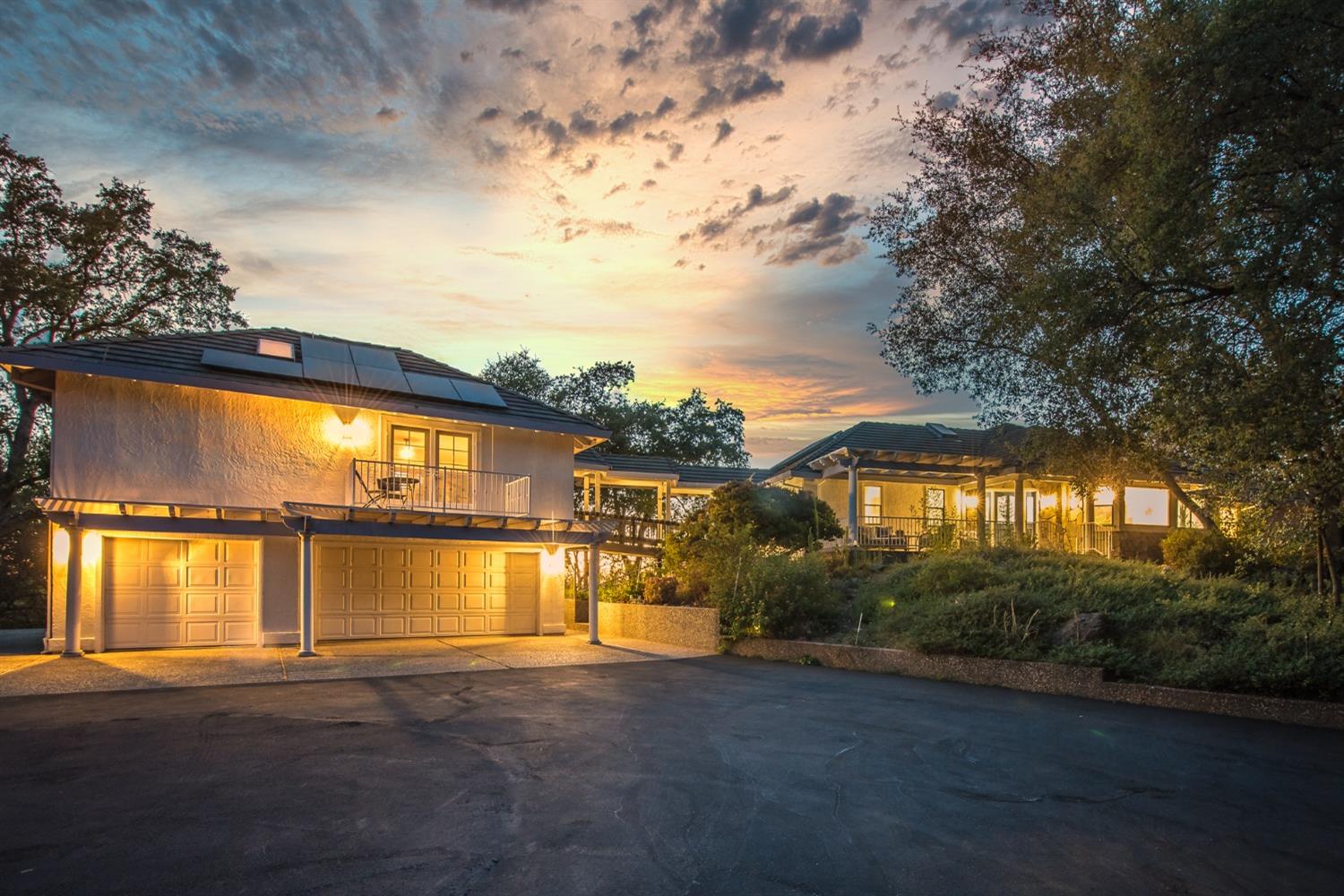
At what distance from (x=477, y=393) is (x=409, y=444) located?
191cm

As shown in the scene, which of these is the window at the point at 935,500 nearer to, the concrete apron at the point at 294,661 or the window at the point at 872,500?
the window at the point at 872,500

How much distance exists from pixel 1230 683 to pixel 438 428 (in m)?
14.8

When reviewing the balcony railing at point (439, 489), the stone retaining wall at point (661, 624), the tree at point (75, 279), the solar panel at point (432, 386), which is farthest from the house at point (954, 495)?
the tree at point (75, 279)

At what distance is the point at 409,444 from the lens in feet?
59.8

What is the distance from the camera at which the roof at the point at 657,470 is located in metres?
25.5

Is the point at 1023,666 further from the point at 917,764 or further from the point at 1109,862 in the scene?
the point at 1109,862

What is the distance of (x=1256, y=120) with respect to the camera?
852cm

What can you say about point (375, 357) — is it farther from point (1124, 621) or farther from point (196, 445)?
point (1124, 621)

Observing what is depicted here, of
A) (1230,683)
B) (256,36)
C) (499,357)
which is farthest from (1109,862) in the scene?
(499,357)

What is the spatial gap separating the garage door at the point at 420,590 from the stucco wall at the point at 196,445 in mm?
1893

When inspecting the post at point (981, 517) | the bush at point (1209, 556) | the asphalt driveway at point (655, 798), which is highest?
the post at point (981, 517)

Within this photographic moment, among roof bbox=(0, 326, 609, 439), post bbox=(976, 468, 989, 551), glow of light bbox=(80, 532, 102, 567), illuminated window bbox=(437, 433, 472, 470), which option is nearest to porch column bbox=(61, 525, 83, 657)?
glow of light bbox=(80, 532, 102, 567)

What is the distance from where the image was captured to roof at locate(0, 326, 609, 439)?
1457 centimetres

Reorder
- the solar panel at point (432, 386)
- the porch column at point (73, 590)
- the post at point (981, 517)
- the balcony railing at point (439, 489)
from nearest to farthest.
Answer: the porch column at point (73, 590) < the balcony railing at point (439, 489) < the solar panel at point (432, 386) < the post at point (981, 517)
